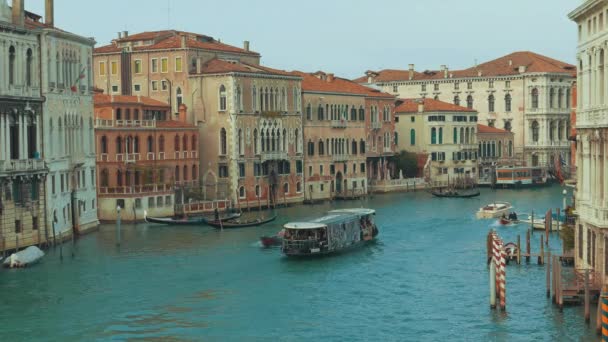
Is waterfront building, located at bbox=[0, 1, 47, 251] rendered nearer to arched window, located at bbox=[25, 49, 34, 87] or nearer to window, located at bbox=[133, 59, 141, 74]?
arched window, located at bbox=[25, 49, 34, 87]

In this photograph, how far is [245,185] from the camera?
42375 mm

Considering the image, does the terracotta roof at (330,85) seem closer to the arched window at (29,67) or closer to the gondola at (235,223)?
the gondola at (235,223)

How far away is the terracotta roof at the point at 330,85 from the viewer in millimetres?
48503

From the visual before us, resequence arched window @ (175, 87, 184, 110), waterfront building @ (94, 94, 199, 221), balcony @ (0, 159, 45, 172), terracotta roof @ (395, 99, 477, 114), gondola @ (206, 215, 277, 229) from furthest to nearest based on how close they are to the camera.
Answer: terracotta roof @ (395, 99, 477, 114) → arched window @ (175, 87, 184, 110) → waterfront building @ (94, 94, 199, 221) → gondola @ (206, 215, 277, 229) → balcony @ (0, 159, 45, 172)

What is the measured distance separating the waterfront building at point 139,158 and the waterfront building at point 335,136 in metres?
7.90

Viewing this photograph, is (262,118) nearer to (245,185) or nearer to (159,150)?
(245,185)

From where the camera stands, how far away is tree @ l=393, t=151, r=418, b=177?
56.0 metres

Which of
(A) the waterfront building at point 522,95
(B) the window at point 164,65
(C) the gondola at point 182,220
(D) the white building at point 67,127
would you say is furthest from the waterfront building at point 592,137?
(A) the waterfront building at point 522,95

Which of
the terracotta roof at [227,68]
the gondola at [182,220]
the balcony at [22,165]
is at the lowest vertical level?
the gondola at [182,220]

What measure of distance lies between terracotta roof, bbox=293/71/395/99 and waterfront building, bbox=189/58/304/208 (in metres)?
3.39

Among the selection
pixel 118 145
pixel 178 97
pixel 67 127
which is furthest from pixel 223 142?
pixel 67 127

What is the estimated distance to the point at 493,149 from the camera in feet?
204

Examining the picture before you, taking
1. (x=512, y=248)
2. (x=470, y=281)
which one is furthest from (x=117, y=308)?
(x=512, y=248)

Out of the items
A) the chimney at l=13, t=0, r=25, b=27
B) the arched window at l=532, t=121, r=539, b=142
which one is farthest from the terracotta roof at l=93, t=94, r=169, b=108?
the arched window at l=532, t=121, r=539, b=142
